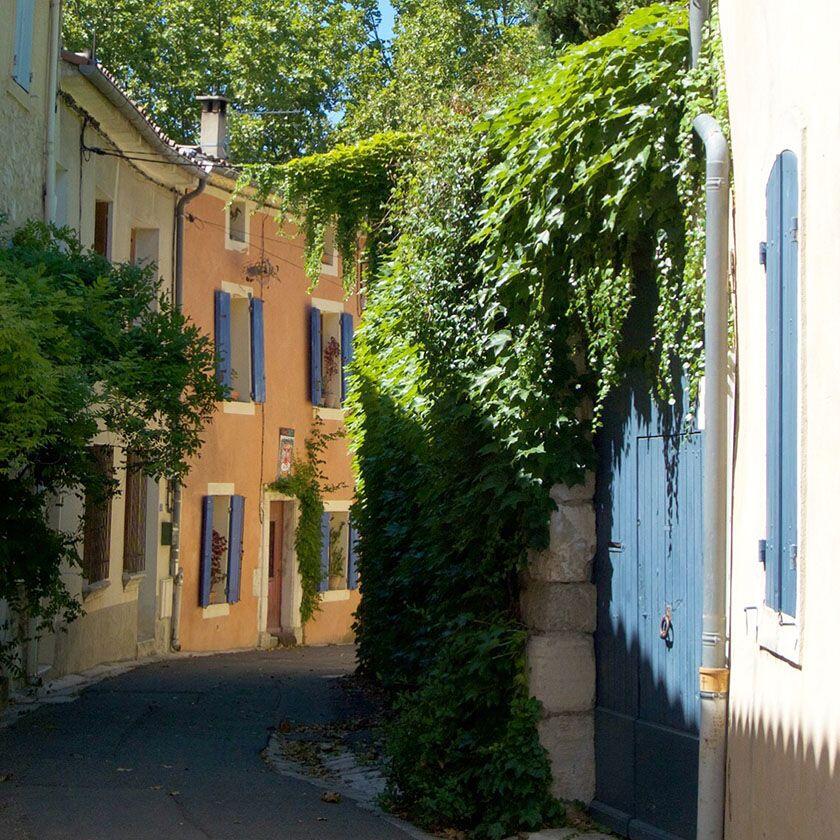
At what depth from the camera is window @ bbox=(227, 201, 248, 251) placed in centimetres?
2038

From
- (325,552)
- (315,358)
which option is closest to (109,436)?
(315,358)

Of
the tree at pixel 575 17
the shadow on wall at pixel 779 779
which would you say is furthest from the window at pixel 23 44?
the shadow on wall at pixel 779 779

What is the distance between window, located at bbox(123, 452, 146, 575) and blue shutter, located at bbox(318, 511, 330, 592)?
17.5 feet

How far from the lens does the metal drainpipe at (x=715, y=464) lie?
18.9 ft

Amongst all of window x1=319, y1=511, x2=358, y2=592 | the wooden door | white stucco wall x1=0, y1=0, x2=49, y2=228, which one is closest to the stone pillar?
white stucco wall x1=0, y1=0, x2=49, y2=228

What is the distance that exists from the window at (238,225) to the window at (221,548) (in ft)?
12.2

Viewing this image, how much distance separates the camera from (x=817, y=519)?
4.42 m

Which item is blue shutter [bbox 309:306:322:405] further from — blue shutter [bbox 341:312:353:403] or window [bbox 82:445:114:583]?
window [bbox 82:445:114:583]

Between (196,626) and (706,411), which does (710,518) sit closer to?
(706,411)

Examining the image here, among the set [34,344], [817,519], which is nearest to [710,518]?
[817,519]

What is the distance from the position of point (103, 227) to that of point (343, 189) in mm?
4984

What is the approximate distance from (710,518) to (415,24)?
2535 centimetres

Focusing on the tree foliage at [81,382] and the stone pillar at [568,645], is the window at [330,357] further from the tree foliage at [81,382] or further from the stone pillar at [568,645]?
the stone pillar at [568,645]

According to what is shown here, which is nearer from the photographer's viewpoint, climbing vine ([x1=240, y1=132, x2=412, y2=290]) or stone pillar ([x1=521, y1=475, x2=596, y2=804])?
stone pillar ([x1=521, y1=475, x2=596, y2=804])
